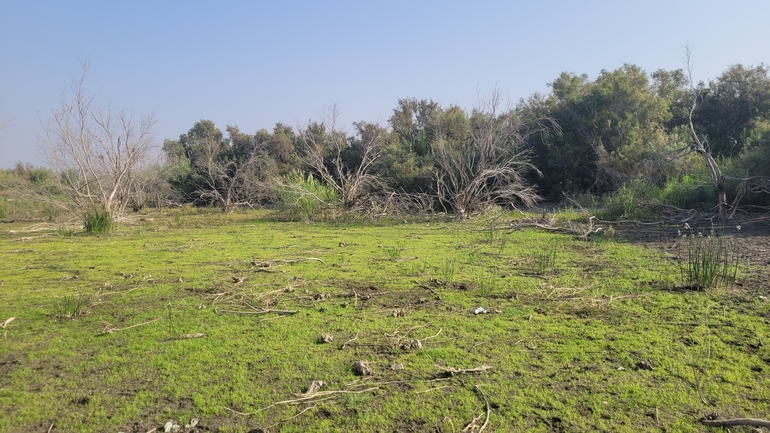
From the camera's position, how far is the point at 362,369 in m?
3.38

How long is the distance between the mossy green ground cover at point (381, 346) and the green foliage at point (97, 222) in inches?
175

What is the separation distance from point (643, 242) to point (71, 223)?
13205 mm

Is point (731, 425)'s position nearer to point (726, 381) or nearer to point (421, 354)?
point (726, 381)

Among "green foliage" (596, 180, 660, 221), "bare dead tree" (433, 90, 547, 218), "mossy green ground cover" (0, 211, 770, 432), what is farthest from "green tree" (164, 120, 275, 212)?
"mossy green ground cover" (0, 211, 770, 432)

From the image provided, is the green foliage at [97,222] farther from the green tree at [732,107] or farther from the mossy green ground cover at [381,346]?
the green tree at [732,107]

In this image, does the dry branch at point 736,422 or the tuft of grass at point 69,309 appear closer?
the dry branch at point 736,422

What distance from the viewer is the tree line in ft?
41.7

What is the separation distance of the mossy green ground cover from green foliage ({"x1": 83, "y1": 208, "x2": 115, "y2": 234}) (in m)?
4.45

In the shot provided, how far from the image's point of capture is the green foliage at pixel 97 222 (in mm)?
11781

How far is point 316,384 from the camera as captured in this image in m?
3.19

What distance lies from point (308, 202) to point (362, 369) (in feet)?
40.3

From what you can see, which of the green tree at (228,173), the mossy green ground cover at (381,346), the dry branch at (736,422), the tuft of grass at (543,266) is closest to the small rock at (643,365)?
the mossy green ground cover at (381,346)

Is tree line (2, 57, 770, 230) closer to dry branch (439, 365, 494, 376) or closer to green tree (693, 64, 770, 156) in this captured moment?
green tree (693, 64, 770, 156)

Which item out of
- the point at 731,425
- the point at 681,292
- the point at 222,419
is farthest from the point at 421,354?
the point at 681,292
